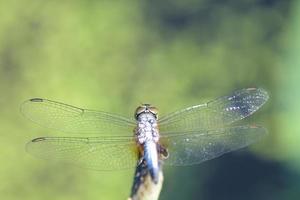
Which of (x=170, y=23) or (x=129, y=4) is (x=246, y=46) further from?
(x=129, y=4)

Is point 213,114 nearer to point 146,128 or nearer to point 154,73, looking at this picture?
point 146,128

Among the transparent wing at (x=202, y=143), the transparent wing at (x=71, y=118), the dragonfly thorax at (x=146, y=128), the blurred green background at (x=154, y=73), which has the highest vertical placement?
the blurred green background at (x=154, y=73)

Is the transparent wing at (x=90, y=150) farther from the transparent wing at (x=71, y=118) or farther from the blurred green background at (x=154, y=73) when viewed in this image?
the blurred green background at (x=154, y=73)

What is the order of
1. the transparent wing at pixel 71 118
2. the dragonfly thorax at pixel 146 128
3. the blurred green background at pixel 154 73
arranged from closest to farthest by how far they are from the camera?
1. the dragonfly thorax at pixel 146 128
2. the transparent wing at pixel 71 118
3. the blurred green background at pixel 154 73

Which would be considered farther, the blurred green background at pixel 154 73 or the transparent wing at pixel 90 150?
the blurred green background at pixel 154 73

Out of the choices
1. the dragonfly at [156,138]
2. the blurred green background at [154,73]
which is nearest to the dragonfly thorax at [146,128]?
the dragonfly at [156,138]

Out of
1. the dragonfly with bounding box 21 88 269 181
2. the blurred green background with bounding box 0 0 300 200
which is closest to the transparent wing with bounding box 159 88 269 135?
the dragonfly with bounding box 21 88 269 181

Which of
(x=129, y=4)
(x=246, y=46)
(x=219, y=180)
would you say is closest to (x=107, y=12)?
(x=129, y=4)

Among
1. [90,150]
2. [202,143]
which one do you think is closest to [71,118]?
[90,150]
